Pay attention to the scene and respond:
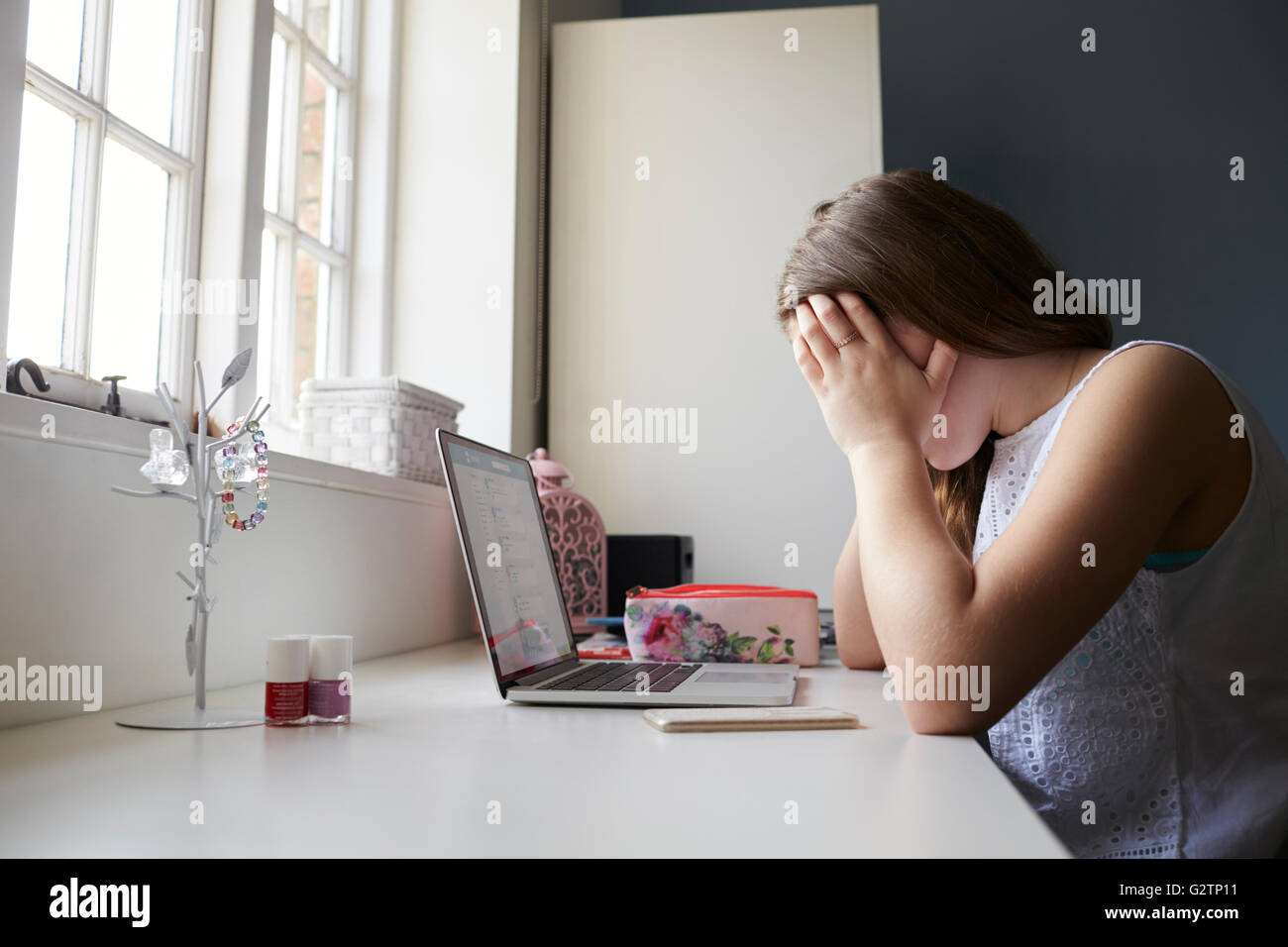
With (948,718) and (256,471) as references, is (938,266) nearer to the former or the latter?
(948,718)

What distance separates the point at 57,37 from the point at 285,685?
3.06 feet

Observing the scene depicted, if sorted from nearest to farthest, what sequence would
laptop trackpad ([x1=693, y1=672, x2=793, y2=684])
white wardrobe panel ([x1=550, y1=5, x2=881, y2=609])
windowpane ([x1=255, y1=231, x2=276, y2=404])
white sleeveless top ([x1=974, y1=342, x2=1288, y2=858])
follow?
1. white sleeveless top ([x1=974, y1=342, x2=1288, y2=858])
2. laptop trackpad ([x1=693, y1=672, x2=793, y2=684])
3. windowpane ([x1=255, y1=231, x2=276, y2=404])
4. white wardrobe panel ([x1=550, y1=5, x2=881, y2=609])

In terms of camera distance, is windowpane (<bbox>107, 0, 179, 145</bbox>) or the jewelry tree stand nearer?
the jewelry tree stand

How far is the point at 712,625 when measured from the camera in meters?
1.24

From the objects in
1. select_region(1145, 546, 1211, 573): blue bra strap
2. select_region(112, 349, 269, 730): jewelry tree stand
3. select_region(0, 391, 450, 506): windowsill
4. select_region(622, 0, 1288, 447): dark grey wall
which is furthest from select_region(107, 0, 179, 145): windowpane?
select_region(622, 0, 1288, 447): dark grey wall

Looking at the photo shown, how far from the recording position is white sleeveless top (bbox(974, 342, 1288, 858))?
0.88 metres

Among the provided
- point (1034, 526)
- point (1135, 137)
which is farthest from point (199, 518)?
point (1135, 137)

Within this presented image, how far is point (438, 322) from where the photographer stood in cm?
219

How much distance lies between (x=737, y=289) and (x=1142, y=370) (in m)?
1.45

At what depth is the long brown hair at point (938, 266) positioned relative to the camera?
0.97 meters

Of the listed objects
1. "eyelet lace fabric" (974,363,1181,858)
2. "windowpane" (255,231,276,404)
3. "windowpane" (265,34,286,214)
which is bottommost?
"eyelet lace fabric" (974,363,1181,858)

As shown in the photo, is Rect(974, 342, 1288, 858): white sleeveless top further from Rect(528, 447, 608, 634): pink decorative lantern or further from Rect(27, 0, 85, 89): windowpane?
Rect(27, 0, 85, 89): windowpane

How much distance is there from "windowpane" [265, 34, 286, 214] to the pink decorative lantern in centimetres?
70

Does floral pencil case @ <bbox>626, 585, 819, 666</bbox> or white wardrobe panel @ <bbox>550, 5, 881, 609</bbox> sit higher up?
white wardrobe panel @ <bbox>550, 5, 881, 609</bbox>
